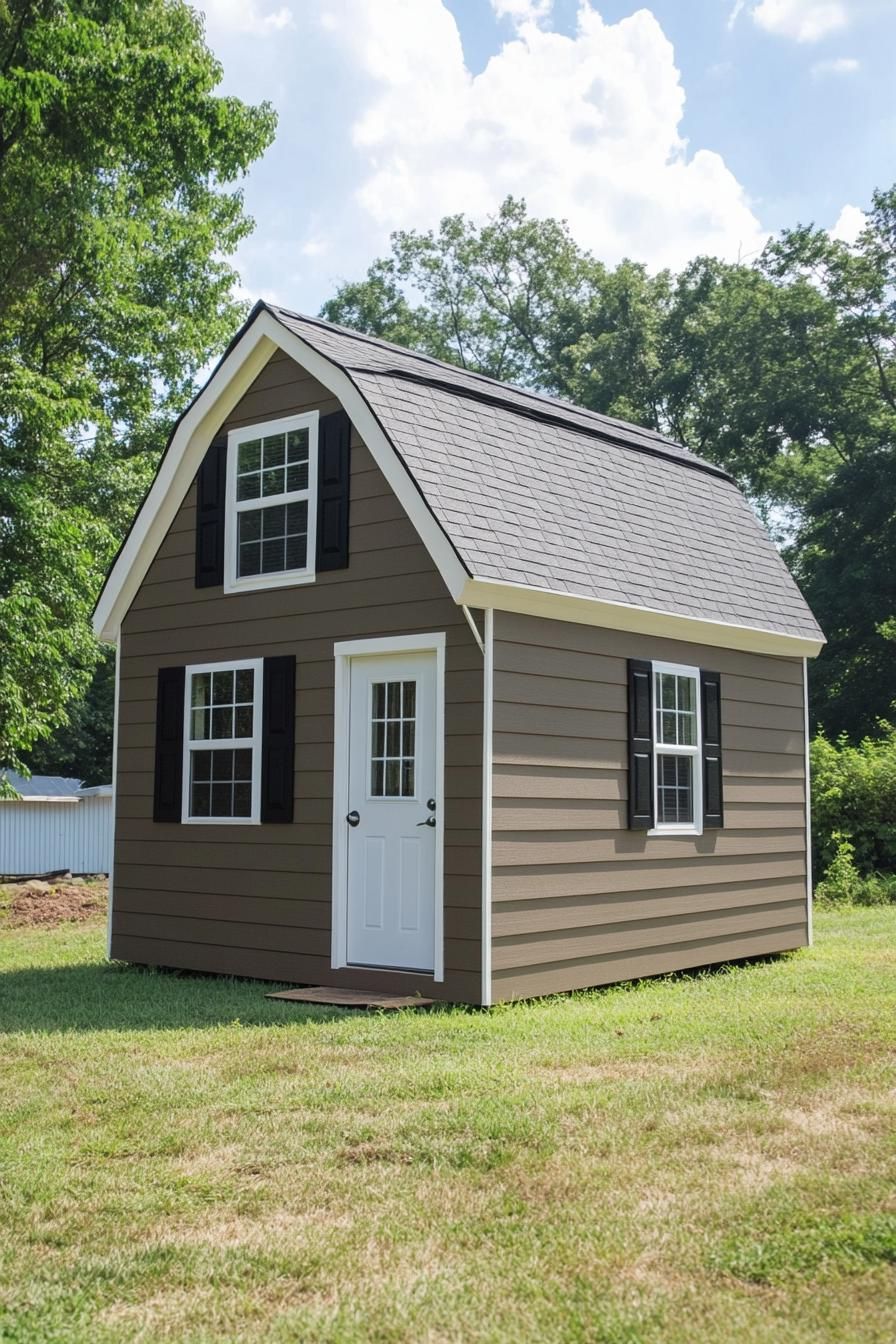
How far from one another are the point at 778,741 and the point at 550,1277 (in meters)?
8.80

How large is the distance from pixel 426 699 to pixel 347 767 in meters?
0.88

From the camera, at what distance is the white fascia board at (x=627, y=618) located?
8.99 m

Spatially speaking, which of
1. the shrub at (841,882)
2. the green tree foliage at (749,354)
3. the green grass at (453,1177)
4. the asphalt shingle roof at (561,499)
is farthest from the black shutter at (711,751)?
the green tree foliage at (749,354)

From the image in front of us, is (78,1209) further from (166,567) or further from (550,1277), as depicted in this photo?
(166,567)

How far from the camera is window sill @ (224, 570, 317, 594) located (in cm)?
1035

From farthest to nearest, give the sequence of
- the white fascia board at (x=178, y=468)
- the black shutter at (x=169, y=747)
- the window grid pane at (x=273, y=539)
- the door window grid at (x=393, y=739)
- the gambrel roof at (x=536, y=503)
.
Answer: the black shutter at (x=169, y=747)
the white fascia board at (x=178, y=468)
the window grid pane at (x=273, y=539)
the door window grid at (x=393, y=739)
the gambrel roof at (x=536, y=503)

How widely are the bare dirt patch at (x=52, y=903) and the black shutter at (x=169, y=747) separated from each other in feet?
18.3

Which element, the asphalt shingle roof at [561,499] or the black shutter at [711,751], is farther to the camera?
the black shutter at [711,751]

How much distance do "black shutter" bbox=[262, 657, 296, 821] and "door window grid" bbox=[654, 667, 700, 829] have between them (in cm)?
290

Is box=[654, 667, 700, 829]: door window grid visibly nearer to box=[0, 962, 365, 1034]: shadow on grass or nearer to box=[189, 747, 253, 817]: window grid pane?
box=[189, 747, 253, 817]: window grid pane

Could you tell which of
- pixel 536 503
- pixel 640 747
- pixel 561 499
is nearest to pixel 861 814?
pixel 640 747

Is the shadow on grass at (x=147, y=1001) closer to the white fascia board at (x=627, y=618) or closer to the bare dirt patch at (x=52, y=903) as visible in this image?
the white fascia board at (x=627, y=618)

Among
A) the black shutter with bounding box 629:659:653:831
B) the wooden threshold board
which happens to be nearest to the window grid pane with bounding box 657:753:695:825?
the black shutter with bounding box 629:659:653:831

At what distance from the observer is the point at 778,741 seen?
12.4 m
